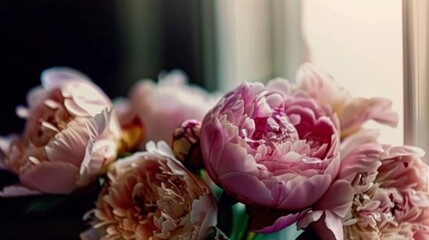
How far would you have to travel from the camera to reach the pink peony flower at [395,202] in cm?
53

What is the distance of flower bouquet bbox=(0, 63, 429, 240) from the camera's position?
0.53 m

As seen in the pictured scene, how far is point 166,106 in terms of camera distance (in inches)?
30.9

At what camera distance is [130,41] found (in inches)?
51.5

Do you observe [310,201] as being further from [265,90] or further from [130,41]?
[130,41]

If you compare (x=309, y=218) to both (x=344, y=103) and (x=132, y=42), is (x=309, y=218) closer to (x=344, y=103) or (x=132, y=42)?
(x=344, y=103)

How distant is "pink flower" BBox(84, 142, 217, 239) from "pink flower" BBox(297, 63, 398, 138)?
135mm

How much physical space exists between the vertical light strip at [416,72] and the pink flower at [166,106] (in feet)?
0.72

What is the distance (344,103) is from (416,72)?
0.24 feet

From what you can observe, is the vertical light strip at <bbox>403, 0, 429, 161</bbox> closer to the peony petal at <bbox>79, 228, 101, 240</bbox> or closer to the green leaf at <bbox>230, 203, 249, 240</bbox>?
the green leaf at <bbox>230, 203, 249, 240</bbox>

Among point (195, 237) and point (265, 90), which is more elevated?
point (265, 90)

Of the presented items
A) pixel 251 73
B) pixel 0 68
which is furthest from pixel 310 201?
pixel 0 68

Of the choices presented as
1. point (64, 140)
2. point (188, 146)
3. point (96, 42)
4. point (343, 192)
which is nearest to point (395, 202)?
point (343, 192)

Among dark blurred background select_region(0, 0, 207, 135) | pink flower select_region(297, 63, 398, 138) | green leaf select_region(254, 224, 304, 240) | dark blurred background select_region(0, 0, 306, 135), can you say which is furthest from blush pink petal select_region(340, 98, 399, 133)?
dark blurred background select_region(0, 0, 207, 135)

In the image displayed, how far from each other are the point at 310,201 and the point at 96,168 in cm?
19
